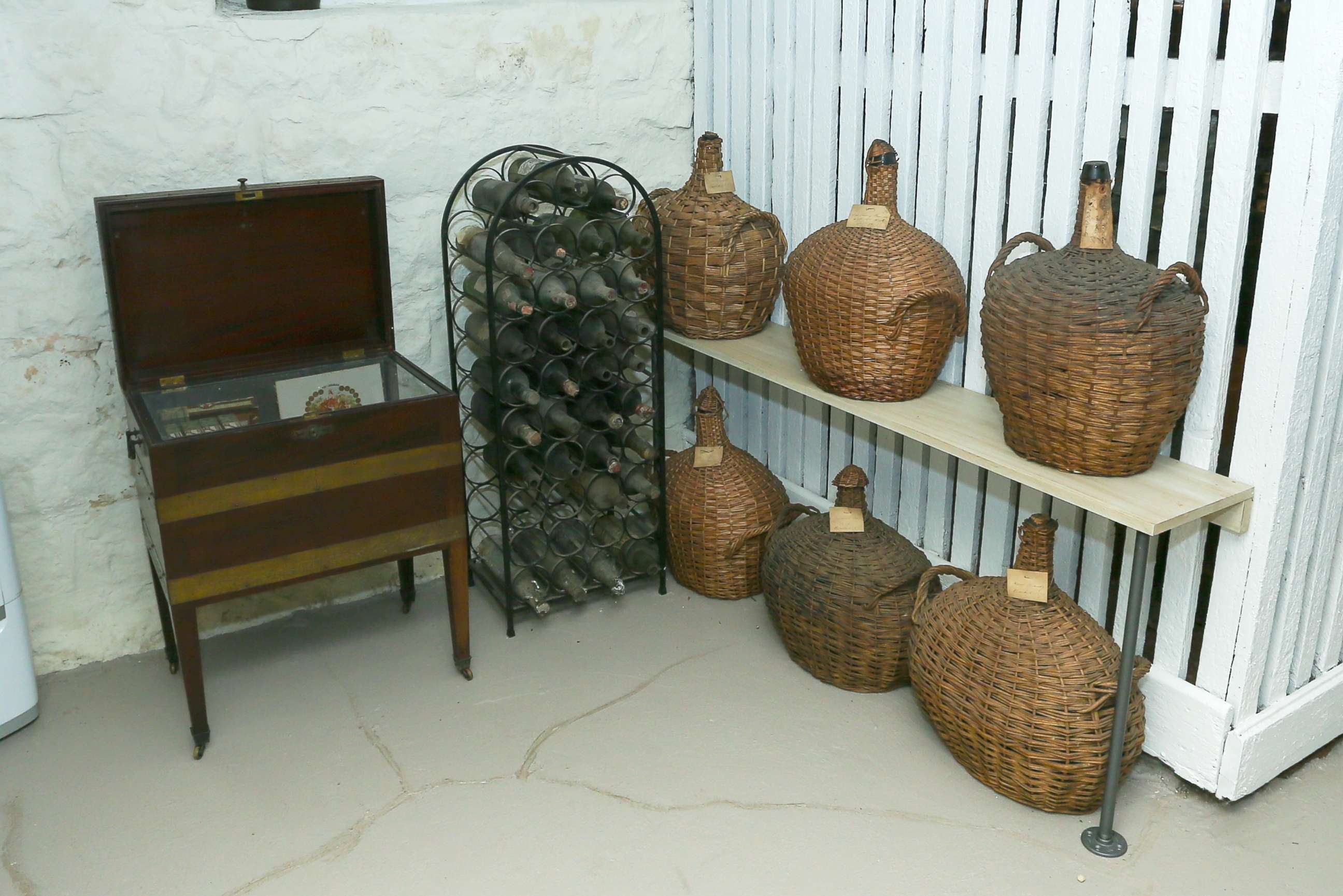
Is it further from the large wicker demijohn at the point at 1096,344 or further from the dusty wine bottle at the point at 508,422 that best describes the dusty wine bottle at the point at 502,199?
the large wicker demijohn at the point at 1096,344

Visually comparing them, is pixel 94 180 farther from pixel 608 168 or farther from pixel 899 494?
pixel 899 494

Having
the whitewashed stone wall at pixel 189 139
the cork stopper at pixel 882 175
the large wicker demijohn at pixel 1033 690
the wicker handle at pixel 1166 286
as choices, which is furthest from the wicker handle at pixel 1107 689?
the whitewashed stone wall at pixel 189 139

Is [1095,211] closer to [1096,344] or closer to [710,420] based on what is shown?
[1096,344]

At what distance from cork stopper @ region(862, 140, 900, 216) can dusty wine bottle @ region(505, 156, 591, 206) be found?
2.28 ft

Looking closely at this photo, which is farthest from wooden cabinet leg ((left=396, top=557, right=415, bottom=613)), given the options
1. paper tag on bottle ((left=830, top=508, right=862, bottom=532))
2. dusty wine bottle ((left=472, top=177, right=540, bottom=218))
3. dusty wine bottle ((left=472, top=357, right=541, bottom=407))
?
paper tag on bottle ((left=830, top=508, right=862, bottom=532))

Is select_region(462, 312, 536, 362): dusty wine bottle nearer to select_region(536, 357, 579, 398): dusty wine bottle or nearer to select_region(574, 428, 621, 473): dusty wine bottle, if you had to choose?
select_region(536, 357, 579, 398): dusty wine bottle

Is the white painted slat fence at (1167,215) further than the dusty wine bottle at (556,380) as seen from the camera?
Result: No

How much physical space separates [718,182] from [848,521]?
979 mm

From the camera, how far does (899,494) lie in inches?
131

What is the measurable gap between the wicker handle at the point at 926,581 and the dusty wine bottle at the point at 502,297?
113 cm

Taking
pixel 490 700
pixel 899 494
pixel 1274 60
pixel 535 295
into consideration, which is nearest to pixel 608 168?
pixel 535 295

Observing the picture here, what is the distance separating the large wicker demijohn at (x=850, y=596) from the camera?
2.90 metres

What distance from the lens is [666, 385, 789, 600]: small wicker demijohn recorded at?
3400 mm

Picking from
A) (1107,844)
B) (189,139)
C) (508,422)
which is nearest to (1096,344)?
(1107,844)
